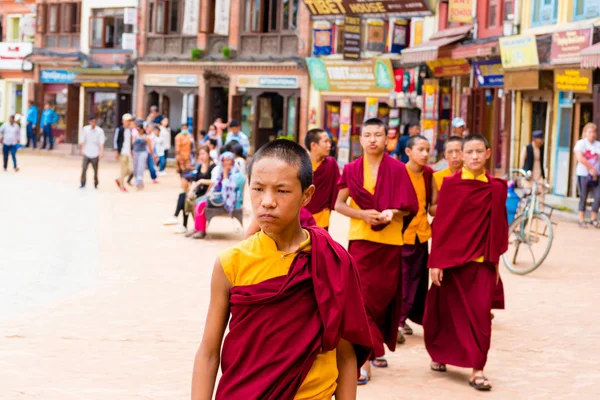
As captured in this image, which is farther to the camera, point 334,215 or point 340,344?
point 334,215

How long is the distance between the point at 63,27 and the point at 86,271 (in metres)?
37.8

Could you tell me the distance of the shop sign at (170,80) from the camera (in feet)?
138

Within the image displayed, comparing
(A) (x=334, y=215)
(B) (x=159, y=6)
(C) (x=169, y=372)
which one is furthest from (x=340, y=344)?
(B) (x=159, y=6)

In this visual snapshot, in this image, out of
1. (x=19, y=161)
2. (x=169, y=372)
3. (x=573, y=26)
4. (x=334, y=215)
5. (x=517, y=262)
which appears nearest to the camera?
(x=169, y=372)

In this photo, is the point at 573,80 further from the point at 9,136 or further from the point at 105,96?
the point at 105,96

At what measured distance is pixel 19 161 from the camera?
37.8 metres

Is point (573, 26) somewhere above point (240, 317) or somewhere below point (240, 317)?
above

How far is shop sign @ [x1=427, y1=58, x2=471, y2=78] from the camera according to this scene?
2994 cm

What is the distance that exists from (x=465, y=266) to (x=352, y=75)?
29937 millimetres

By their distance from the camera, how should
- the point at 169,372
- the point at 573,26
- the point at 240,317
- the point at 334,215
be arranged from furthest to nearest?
1. the point at 573,26
2. the point at 334,215
3. the point at 169,372
4. the point at 240,317

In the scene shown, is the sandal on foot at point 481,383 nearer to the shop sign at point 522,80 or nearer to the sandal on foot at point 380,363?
the sandal on foot at point 380,363

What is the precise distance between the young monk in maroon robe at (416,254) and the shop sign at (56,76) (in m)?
39.1

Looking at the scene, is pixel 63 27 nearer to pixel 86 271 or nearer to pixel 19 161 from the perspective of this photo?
pixel 19 161

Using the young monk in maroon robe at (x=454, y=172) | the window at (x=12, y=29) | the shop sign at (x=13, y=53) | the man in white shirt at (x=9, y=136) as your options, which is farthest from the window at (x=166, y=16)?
the young monk in maroon robe at (x=454, y=172)
